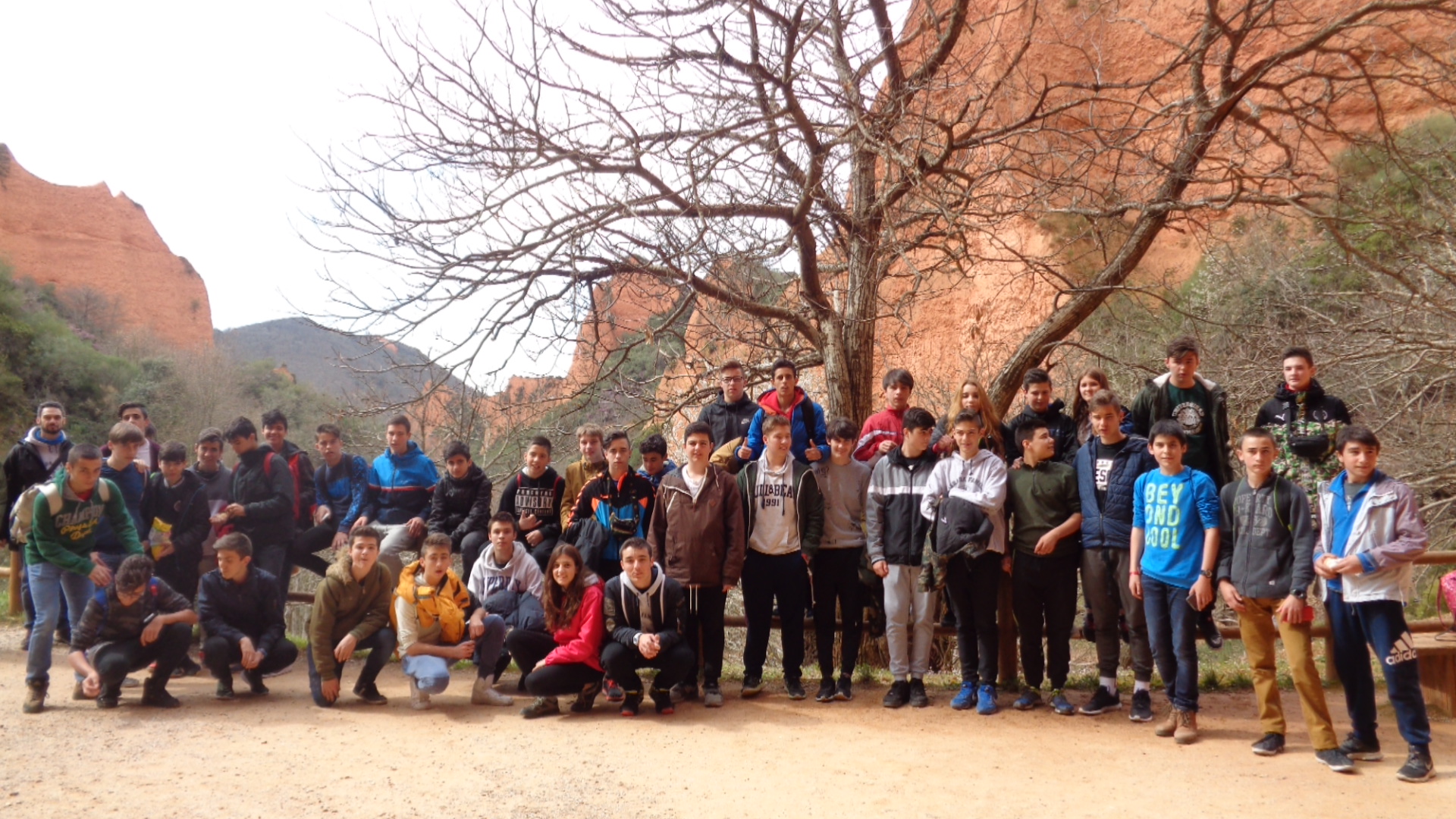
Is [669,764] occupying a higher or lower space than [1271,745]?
lower

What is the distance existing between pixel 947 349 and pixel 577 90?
17.2 meters

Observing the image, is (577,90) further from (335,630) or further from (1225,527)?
(1225,527)

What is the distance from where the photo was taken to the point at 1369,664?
14.9 feet

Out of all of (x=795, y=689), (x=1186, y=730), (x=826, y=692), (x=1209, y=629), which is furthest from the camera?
(x=795, y=689)

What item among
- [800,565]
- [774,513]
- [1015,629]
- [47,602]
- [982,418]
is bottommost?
[1015,629]

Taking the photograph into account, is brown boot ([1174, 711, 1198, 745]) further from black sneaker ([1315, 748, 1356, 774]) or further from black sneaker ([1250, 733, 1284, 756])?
black sneaker ([1315, 748, 1356, 774])

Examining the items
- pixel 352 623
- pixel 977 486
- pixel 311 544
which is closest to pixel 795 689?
pixel 977 486

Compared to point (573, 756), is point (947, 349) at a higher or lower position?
higher

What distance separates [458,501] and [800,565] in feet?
8.82

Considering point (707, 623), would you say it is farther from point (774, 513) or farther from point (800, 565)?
point (774, 513)

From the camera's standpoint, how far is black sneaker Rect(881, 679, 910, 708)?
18.3ft

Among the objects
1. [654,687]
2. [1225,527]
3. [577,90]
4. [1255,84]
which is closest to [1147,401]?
[1225,527]

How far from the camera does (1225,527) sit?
16.0 ft

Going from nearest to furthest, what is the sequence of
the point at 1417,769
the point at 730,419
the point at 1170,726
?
the point at 1417,769
the point at 1170,726
the point at 730,419
